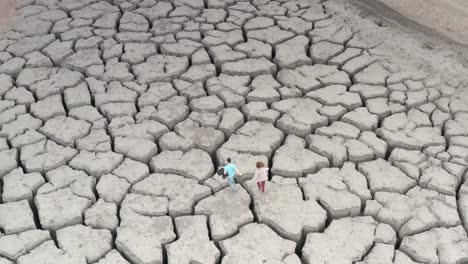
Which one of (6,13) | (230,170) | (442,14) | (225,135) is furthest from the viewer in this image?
(6,13)

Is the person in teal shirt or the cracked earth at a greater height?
the person in teal shirt

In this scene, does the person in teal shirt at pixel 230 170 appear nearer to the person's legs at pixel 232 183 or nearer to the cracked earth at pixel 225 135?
the person's legs at pixel 232 183

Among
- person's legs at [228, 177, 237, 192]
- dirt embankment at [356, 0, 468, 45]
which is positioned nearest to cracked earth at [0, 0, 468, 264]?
person's legs at [228, 177, 237, 192]

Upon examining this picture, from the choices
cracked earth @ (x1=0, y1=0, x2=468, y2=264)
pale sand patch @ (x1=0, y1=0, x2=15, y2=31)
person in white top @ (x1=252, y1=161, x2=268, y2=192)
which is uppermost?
person in white top @ (x1=252, y1=161, x2=268, y2=192)

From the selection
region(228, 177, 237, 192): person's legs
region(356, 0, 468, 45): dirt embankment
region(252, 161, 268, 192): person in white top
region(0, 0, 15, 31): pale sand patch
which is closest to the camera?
region(252, 161, 268, 192): person in white top

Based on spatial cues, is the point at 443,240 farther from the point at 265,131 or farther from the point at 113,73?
the point at 113,73

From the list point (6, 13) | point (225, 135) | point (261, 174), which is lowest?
point (6, 13)

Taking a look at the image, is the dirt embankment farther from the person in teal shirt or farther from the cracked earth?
the person in teal shirt

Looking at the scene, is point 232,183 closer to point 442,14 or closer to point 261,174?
point 261,174

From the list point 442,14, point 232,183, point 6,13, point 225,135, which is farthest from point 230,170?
point 6,13
